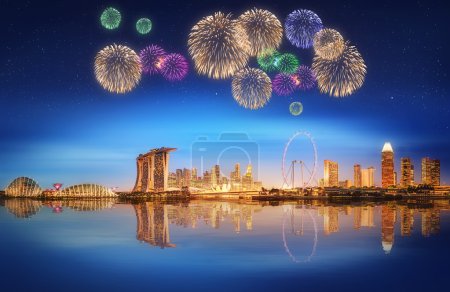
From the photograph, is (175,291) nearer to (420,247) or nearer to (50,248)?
(50,248)

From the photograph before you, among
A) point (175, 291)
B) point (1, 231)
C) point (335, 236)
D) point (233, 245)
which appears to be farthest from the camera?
point (1, 231)

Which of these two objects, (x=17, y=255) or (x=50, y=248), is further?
(x=50, y=248)

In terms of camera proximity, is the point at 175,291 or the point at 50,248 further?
the point at 50,248

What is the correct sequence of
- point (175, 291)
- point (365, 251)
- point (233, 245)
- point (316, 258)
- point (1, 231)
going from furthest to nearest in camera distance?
point (1, 231) → point (233, 245) → point (365, 251) → point (316, 258) → point (175, 291)

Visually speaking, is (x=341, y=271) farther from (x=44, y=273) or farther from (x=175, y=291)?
(x=44, y=273)

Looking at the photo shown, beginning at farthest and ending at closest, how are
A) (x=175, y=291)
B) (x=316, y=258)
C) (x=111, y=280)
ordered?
(x=316, y=258) → (x=111, y=280) → (x=175, y=291)

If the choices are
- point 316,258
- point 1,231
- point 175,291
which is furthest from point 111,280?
point 1,231

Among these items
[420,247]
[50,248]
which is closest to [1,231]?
[50,248]

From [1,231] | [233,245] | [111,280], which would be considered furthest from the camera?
[1,231]
